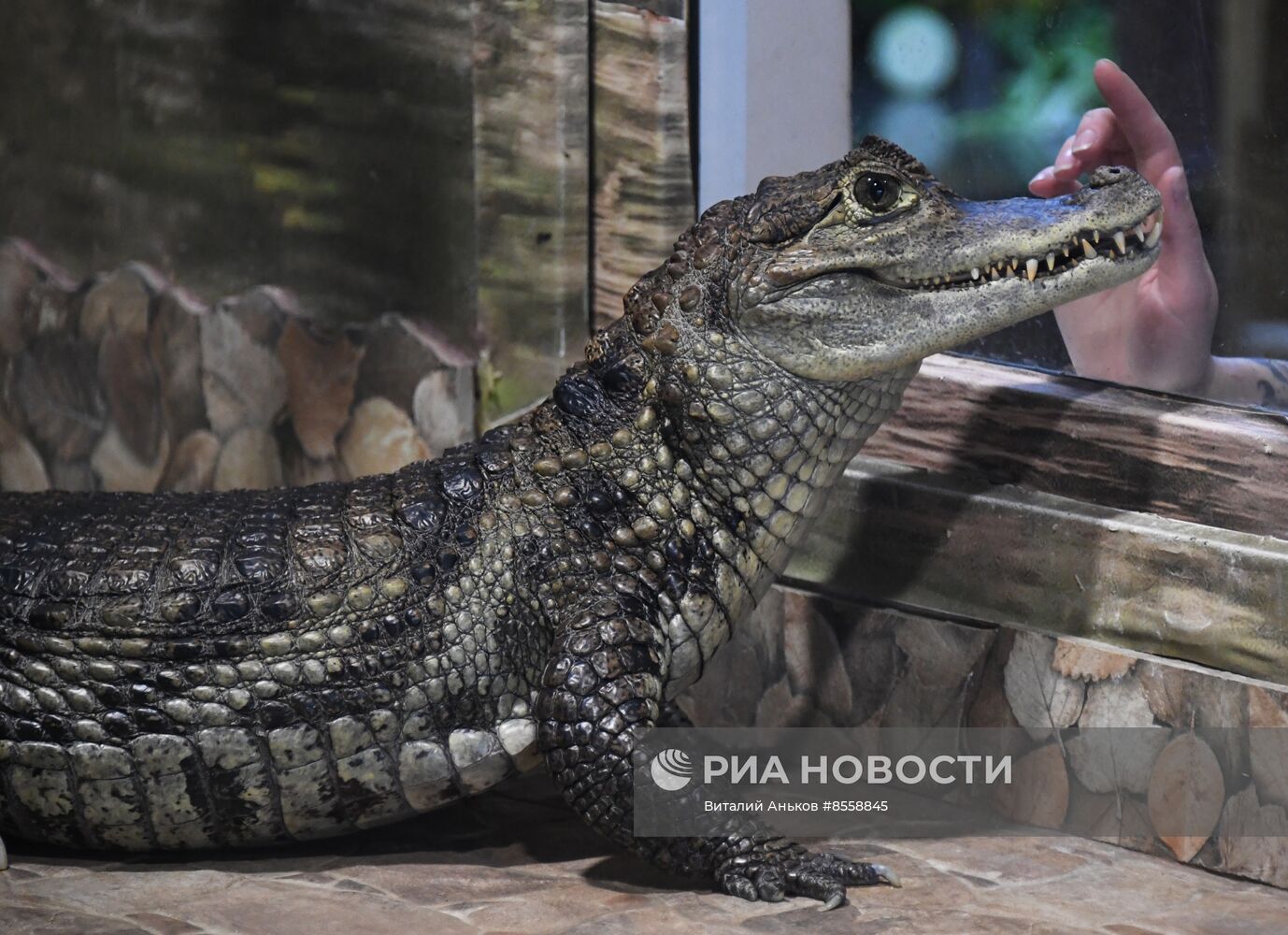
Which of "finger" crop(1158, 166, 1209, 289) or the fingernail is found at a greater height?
the fingernail

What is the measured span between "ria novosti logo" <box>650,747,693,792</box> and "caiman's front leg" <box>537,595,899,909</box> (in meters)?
0.05

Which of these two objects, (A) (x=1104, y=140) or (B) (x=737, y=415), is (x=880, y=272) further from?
(A) (x=1104, y=140)

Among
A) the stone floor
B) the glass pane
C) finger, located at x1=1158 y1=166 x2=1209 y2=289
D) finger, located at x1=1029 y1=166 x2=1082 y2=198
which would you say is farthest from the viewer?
finger, located at x1=1029 y1=166 x2=1082 y2=198

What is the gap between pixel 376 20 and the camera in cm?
449

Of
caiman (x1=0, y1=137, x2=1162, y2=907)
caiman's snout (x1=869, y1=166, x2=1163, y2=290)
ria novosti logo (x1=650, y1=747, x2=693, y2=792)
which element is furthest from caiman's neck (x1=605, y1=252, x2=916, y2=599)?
ria novosti logo (x1=650, y1=747, x2=693, y2=792)

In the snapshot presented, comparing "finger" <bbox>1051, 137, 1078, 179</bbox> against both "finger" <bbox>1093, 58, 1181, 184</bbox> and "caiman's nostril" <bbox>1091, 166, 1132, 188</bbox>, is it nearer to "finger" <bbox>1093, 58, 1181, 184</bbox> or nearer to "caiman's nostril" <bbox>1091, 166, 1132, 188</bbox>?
"finger" <bbox>1093, 58, 1181, 184</bbox>

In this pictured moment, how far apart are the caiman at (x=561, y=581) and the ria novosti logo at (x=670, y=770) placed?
0.19ft

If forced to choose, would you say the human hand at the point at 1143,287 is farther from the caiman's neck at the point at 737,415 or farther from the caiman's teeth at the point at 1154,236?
the caiman's neck at the point at 737,415

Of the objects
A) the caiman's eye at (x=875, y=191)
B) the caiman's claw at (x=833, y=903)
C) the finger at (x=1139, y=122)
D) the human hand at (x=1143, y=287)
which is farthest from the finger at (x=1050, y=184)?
the caiman's claw at (x=833, y=903)

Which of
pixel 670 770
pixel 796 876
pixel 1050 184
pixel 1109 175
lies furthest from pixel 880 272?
pixel 796 876

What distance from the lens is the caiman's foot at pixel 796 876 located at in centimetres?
295

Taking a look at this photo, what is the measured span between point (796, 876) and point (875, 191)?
142 cm

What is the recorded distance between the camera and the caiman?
3027 millimetres

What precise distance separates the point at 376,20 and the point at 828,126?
151 cm
